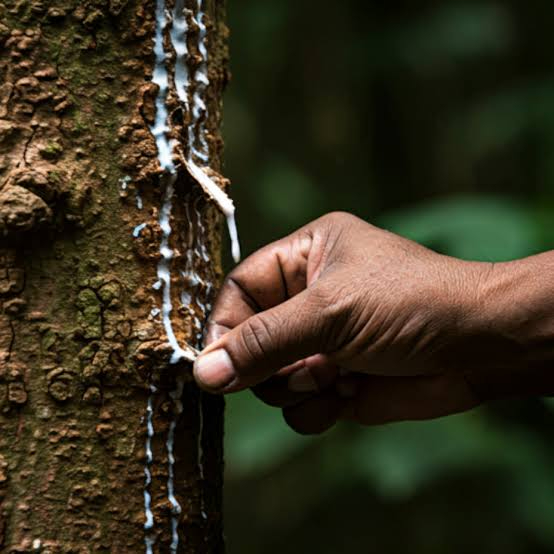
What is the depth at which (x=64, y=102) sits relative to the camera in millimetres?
931

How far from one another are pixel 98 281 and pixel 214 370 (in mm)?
168

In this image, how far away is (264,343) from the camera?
97 cm

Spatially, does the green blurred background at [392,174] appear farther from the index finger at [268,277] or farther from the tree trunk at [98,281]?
the tree trunk at [98,281]

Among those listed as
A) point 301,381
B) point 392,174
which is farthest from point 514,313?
point 392,174

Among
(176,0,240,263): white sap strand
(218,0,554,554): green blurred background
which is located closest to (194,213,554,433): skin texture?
(176,0,240,263): white sap strand

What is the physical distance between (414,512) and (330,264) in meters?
2.29

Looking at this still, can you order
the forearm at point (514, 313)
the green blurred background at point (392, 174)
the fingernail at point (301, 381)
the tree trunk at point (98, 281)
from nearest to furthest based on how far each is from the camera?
the tree trunk at point (98, 281)
the forearm at point (514, 313)
the fingernail at point (301, 381)
the green blurred background at point (392, 174)

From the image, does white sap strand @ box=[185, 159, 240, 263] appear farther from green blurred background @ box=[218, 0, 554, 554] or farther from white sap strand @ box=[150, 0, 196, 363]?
green blurred background @ box=[218, 0, 554, 554]

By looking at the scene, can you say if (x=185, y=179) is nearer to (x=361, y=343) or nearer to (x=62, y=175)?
(x=62, y=175)

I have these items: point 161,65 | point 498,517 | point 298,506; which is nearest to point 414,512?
point 498,517

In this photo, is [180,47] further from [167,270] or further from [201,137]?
[167,270]

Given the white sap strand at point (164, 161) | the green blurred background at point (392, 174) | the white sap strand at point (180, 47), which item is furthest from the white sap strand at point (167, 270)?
the green blurred background at point (392, 174)

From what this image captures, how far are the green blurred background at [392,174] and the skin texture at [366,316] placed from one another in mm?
956

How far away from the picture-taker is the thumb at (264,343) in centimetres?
97
